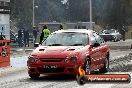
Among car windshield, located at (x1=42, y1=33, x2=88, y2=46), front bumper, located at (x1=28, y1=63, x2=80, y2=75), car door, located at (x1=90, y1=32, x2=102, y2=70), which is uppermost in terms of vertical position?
car windshield, located at (x1=42, y1=33, x2=88, y2=46)

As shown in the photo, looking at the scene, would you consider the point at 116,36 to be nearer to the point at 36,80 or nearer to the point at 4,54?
the point at 4,54

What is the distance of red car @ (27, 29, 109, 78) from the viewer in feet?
46.9

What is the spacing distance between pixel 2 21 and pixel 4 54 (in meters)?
19.1

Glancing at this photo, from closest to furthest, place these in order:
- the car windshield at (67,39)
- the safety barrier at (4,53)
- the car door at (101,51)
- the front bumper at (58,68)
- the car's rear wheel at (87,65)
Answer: the front bumper at (58,68) → the car's rear wheel at (87,65) → the car windshield at (67,39) → the car door at (101,51) → the safety barrier at (4,53)

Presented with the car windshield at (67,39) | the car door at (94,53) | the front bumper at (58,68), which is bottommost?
the front bumper at (58,68)

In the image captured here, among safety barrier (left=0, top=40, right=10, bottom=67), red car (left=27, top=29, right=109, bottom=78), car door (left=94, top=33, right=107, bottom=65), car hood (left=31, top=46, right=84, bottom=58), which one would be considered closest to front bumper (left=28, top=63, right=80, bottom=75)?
red car (left=27, top=29, right=109, bottom=78)

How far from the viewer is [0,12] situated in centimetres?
3953

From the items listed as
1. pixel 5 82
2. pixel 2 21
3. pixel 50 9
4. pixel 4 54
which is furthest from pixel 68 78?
pixel 50 9

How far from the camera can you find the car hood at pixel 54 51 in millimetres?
14297

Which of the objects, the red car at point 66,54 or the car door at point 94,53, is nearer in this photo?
the red car at point 66,54

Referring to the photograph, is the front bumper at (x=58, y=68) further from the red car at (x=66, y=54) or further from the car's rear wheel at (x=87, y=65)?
the car's rear wheel at (x=87, y=65)

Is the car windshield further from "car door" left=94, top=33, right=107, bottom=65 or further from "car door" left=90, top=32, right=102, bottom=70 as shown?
"car door" left=94, top=33, right=107, bottom=65

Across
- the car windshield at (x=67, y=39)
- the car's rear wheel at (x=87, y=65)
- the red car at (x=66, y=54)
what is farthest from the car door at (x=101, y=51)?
the car's rear wheel at (x=87, y=65)

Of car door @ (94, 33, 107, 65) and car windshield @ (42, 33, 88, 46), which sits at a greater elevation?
car windshield @ (42, 33, 88, 46)
